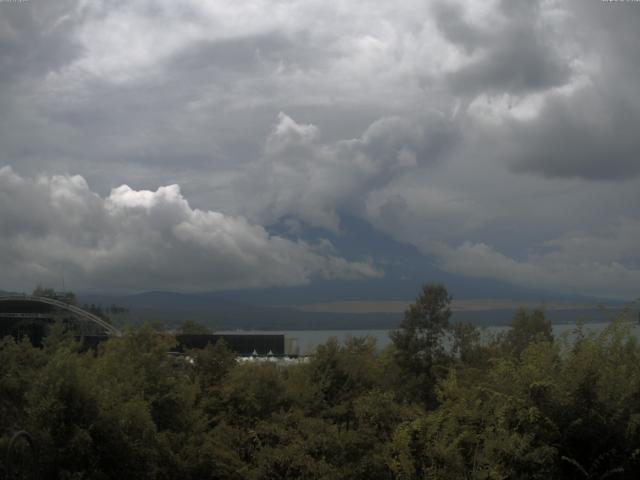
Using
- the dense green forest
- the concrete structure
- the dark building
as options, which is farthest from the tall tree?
the concrete structure

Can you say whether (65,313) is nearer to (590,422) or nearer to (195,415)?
(195,415)

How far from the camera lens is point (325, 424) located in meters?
20.3

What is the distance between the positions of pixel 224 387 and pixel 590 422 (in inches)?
544

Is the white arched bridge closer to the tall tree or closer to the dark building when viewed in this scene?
the dark building

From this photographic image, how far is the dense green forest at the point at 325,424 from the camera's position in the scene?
15445 mm

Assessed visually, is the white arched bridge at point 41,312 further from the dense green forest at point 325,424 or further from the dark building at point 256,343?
the dense green forest at point 325,424

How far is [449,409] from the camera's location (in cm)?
1767

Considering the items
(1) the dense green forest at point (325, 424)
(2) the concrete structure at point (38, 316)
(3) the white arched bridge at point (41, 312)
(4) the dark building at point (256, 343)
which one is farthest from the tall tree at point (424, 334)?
(3) the white arched bridge at point (41, 312)

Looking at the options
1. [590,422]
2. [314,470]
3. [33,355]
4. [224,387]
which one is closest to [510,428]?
[590,422]

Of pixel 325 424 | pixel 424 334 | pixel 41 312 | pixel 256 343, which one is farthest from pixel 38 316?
pixel 325 424

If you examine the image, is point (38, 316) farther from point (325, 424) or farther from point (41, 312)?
point (325, 424)

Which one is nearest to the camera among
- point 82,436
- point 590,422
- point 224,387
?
point 590,422

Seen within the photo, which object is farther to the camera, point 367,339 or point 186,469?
point 367,339

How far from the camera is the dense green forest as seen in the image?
15.4 metres
